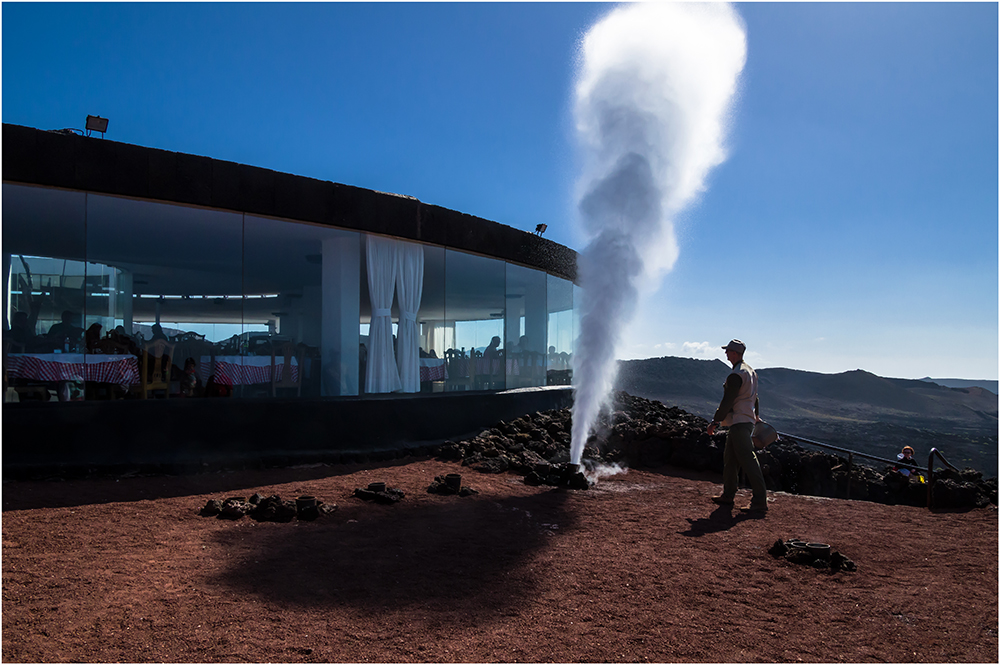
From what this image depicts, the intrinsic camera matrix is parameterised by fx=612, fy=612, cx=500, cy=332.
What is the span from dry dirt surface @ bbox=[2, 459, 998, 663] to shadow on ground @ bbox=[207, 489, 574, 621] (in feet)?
0.07

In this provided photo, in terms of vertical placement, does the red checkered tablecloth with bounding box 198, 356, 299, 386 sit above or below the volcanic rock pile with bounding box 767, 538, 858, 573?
above

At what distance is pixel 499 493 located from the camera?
716 centimetres

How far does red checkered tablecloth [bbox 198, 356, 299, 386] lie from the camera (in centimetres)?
855

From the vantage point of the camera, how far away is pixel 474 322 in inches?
483

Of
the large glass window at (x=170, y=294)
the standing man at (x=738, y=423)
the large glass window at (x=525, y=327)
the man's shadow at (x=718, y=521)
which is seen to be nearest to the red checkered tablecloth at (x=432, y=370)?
the large glass window at (x=525, y=327)

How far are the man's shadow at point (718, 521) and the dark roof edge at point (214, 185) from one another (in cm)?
661

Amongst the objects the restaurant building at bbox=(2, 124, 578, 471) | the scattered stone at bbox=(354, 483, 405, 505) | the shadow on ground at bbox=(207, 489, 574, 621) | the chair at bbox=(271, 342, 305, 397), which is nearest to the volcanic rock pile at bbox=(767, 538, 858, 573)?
the shadow on ground at bbox=(207, 489, 574, 621)

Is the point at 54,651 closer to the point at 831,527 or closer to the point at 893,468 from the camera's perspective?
the point at 831,527

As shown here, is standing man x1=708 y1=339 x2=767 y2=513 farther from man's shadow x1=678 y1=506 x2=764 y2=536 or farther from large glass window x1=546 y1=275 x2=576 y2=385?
large glass window x1=546 y1=275 x2=576 y2=385

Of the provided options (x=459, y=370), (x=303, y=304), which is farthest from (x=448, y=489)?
(x=459, y=370)

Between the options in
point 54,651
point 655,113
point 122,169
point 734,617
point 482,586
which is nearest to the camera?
point 54,651

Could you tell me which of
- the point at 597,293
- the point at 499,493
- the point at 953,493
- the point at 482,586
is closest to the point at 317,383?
the point at 499,493

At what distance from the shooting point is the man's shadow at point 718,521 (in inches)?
219

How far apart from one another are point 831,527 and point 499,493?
3.42 metres
